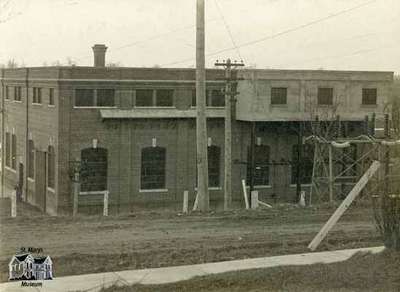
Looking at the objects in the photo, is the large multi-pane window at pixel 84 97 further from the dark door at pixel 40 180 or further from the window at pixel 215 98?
the window at pixel 215 98

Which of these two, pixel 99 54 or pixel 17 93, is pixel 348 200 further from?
pixel 17 93

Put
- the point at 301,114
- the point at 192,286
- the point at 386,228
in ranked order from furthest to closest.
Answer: the point at 301,114
the point at 386,228
the point at 192,286

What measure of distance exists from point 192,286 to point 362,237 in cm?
535

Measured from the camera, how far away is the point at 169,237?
523 inches

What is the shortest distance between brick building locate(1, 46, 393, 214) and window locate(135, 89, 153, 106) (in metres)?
0.05

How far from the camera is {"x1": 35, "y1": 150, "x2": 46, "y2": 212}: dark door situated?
34.2 m

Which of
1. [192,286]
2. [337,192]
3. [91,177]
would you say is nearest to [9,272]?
[192,286]

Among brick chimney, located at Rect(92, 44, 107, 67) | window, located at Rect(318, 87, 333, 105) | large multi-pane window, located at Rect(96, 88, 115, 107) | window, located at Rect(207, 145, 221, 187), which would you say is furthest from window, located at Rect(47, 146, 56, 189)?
window, located at Rect(318, 87, 333, 105)

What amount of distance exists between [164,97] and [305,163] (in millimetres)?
8242

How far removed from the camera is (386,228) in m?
10.8

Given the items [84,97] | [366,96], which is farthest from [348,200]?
[366,96]

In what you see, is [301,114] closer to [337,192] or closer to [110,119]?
[337,192]

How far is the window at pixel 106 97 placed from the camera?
106ft

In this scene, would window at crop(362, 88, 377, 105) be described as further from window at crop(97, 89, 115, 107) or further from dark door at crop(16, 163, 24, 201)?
dark door at crop(16, 163, 24, 201)
